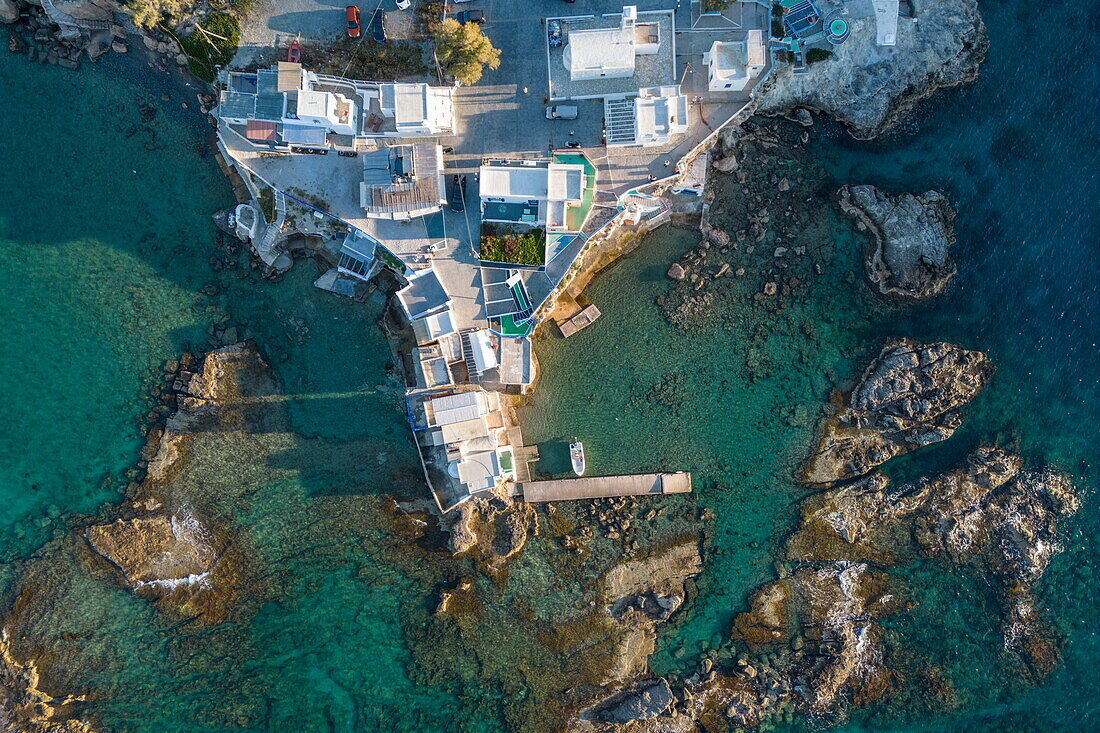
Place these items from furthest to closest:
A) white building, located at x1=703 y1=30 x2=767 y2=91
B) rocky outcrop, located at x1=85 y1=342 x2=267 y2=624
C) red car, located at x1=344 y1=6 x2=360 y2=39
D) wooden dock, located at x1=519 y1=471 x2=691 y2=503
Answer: wooden dock, located at x1=519 y1=471 x2=691 y2=503 → rocky outcrop, located at x1=85 y1=342 x2=267 y2=624 → red car, located at x1=344 y1=6 x2=360 y2=39 → white building, located at x1=703 y1=30 x2=767 y2=91

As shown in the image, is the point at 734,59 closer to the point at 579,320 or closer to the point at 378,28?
the point at 579,320

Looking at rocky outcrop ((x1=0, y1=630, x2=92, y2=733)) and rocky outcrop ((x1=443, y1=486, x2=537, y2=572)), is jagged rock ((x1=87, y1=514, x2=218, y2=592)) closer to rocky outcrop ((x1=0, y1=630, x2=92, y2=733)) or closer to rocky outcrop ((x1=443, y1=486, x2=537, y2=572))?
rocky outcrop ((x1=0, y1=630, x2=92, y2=733))

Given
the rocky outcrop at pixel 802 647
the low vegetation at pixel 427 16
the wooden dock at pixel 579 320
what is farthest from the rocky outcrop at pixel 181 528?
the rocky outcrop at pixel 802 647

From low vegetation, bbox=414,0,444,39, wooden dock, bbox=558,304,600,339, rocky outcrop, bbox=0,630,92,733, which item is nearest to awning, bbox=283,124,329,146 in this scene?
low vegetation, bbox=414,0,444,39

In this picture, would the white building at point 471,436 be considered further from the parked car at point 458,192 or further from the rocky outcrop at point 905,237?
the rocky outcrop at point 905,237

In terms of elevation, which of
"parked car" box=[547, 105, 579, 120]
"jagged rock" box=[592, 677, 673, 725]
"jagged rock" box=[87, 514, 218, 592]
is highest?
"parked car" box=[547, 105, 579, 120]

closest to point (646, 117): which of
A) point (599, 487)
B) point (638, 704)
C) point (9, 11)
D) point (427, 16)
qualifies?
point (427, 16)

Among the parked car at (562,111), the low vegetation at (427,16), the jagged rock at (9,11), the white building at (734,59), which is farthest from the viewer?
the jagged rock at (9,11)
